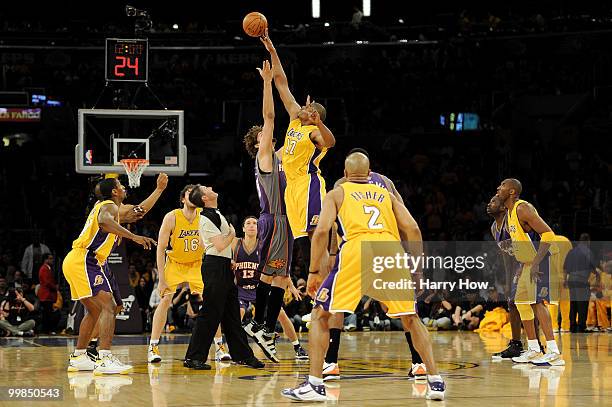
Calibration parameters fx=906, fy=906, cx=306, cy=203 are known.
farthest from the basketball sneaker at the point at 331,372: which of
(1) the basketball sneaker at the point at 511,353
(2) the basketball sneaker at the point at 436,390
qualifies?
(1) the basketball sneaker at the point at 511,353

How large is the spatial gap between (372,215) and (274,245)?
274 centimetres

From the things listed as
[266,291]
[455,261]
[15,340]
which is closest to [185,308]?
[15,340]

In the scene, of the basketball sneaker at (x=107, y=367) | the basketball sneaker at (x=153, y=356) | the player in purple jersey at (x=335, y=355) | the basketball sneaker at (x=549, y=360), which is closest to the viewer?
the player in purple jersey at (x=335, y=355)

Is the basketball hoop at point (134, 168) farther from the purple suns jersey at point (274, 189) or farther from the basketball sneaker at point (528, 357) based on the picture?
the basketball sneaker at point (528, 357)

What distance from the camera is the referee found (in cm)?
876

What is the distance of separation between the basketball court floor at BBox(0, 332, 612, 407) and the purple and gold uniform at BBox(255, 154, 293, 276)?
104 centimetres

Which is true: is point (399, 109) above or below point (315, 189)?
above

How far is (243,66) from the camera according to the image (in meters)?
25.3

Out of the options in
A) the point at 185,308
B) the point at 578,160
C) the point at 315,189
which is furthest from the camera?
the point at 578,160

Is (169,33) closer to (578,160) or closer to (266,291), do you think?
(578,160)

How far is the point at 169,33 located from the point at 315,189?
17.0m

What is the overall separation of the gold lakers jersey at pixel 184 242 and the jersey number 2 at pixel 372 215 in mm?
3838

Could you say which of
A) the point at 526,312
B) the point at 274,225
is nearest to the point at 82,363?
the point at 274,225

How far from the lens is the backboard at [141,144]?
14.6m
